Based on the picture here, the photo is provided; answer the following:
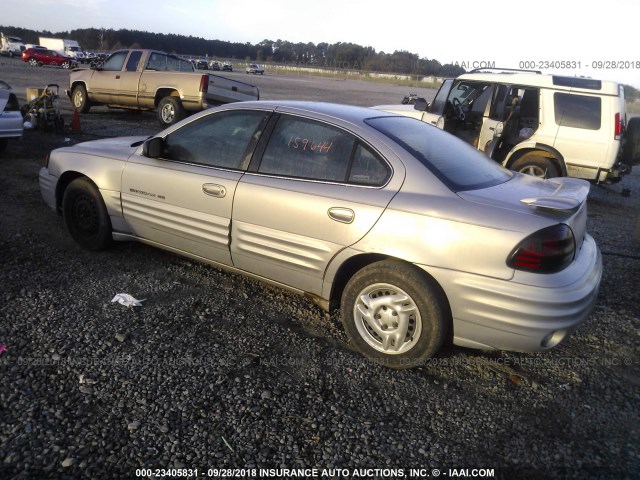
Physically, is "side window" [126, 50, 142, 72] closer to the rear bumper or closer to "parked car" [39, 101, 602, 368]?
"parked car" [39, 101, 602, 368]

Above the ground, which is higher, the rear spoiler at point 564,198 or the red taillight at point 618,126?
the red taillight at point 618,126

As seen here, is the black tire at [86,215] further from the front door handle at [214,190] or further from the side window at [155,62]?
the side window at [155,62]

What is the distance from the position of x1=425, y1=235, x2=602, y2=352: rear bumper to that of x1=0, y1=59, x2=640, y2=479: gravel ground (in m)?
0.39

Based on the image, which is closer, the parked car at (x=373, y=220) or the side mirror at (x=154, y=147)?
the parked car at (x=373, y=220)

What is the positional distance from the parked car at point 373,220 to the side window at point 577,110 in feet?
15.9

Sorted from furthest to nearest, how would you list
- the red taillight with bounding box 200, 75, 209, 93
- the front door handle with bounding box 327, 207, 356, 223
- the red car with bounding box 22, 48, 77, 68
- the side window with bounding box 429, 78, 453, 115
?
the red car with bounding box 22, 48, 77, 68
the red taillight with bounding box 200, 75, 209, 93
the side window with bounding box 429, 78, 453, 115
the front door handle with bounding box 327, 207, 356, 223

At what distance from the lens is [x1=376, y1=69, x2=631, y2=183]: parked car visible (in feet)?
25.3

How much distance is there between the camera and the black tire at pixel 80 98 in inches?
548

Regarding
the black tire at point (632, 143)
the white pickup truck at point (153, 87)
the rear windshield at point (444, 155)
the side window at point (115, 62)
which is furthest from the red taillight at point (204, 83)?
the rear windshield at point (444, 155)

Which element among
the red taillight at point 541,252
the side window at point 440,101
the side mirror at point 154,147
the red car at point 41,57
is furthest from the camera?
the red car at point 41,57

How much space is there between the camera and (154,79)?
499 inches

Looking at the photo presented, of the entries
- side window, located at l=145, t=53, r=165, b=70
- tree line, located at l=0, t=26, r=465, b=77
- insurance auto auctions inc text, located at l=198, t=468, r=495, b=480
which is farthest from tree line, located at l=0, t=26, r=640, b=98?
insurance auto auctions inc text, located at l=198, t=468, r=495, b=480

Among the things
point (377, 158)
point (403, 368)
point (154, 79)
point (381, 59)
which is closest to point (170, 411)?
point (403, 368)

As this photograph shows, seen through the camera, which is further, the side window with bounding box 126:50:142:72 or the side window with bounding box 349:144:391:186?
the side window with bounding box 126:50:142:72
